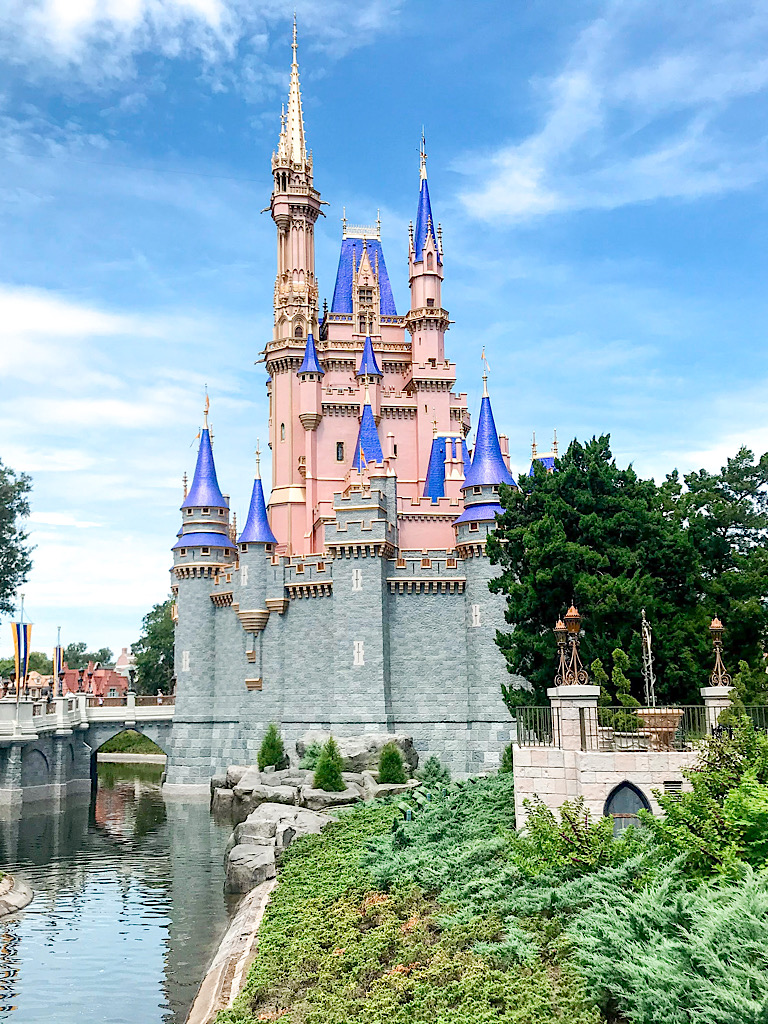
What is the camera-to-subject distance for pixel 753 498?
32906 millimetres

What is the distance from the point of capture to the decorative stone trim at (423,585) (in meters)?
37.8

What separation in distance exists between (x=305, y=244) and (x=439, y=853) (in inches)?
1453

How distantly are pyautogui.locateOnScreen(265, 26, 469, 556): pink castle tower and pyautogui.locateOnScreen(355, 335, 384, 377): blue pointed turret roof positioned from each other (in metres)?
0.05

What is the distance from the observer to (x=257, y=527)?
40969 mm

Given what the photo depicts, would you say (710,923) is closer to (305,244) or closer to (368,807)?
(368,807)

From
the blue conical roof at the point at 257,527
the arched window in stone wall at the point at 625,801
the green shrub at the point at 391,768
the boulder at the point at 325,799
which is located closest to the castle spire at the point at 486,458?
the blue conical roof at the point at 257,527

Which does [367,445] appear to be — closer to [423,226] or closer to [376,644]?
[376,644]

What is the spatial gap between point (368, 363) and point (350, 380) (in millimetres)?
2823

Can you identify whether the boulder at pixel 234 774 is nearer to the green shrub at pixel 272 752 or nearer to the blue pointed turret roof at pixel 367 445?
the green shrub at pixel 272 752

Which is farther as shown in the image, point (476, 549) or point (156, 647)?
point (156, 647)

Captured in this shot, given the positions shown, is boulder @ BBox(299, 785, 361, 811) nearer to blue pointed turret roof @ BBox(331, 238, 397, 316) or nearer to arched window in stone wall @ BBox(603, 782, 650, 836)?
arched window in stone wall @ BBox(603, 782, 650, 836)

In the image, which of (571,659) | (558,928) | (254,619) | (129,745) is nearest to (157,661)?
(129,745)

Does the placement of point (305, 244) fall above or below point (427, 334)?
above

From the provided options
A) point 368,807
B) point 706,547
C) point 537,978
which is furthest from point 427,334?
point 537,978
